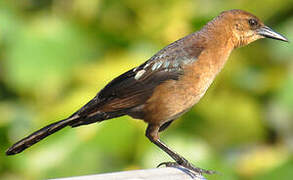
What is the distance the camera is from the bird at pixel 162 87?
3.17 m

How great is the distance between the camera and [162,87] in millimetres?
3260

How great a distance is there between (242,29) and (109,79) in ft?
4.35

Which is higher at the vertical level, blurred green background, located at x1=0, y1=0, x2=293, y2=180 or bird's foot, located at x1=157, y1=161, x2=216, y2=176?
blurred green background, located at x1=0, y1=0, x2=293, y2=180

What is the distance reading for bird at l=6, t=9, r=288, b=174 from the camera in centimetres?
317

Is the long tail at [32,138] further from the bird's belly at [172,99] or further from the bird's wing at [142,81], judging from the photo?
the bird's belly at [172,99]

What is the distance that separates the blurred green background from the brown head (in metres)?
0.96

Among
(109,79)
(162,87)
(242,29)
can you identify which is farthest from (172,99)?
(109,79)

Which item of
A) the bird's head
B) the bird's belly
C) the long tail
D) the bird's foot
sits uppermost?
the bird's head

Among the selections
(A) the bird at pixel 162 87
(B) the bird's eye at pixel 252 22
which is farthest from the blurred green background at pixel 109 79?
(B) the bird's eye at pixel 252 22

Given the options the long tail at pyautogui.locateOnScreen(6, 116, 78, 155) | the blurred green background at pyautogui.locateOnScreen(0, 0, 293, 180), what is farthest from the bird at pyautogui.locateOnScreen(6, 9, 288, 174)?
the blurred green background at pyautogui.locateOnScreen(0, 0, 293, 180)

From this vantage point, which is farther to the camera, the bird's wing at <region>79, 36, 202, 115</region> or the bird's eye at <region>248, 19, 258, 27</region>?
the bird's eye at <region>248, 19, 258, 27</region>

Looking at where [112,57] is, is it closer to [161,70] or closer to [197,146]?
[197,146]

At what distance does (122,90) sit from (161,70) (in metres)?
0.21

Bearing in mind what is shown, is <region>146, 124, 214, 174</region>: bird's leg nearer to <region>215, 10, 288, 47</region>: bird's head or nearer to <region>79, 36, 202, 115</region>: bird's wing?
<region>79, 36, 202, 115</region>: bird's wing
